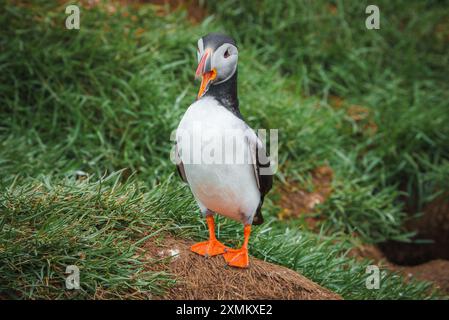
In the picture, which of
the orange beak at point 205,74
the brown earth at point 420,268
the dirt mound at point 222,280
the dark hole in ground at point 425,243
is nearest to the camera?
the orange beak at point 205,74

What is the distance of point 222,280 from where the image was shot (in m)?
3.80

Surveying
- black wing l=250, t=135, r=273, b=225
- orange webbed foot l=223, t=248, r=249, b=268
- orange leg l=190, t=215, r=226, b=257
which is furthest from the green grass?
black wing l=250, t=135, r=273, b=225

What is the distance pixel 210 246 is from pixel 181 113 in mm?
2282

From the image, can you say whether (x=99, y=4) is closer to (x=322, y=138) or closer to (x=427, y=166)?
(x=322, y=138)

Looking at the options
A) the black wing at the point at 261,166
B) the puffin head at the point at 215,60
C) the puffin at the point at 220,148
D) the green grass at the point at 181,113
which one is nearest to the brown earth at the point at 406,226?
the green grass at the point at 181,113

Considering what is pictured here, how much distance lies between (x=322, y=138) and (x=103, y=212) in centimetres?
308

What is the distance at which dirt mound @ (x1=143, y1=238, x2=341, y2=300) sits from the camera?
146 inches

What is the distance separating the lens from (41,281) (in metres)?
3.43

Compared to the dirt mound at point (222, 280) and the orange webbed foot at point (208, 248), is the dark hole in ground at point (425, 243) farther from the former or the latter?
the orange webbed foot at point (208, 248)

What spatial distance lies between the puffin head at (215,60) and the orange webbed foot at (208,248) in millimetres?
892

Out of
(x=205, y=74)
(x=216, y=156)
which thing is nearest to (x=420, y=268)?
(x=216, y=156)

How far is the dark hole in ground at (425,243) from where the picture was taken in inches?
248
